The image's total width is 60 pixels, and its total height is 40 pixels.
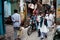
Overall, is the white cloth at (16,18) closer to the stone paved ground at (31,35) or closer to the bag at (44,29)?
the stone paved ground at (31,35)

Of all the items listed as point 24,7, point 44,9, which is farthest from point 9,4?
point 44,9

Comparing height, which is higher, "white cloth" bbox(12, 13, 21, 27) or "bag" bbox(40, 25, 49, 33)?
"white cloth" bbox(12, 13, 21, 27)

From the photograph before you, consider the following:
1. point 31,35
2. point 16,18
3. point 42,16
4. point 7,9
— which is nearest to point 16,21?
point 16,18

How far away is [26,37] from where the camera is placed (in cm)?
922

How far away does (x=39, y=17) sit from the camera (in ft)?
30.2

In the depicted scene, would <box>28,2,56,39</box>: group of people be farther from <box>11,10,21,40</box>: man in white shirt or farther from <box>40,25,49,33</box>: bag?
<box>11,10,21,40</box>: man in white shirt

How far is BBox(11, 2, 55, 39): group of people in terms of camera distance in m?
9.12

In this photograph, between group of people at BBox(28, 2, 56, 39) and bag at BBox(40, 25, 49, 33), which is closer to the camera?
group of people at BBox(28, 2, 56, 39)

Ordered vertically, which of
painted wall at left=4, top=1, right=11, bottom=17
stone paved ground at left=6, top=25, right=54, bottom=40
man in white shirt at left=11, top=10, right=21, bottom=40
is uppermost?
painted wall at left=4, top=1, right=11, bottom=17

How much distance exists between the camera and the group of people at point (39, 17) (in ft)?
29.9

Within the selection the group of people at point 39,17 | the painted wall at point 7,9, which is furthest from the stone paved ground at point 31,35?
the painted wall at point 7,9

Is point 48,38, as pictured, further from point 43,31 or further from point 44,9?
point 44,9

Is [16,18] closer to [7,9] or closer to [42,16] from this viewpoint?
[7,9]

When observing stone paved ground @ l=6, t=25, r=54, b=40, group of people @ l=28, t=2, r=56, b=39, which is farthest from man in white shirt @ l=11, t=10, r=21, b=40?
group of people @ l=28, t=2, r=56, b=39
